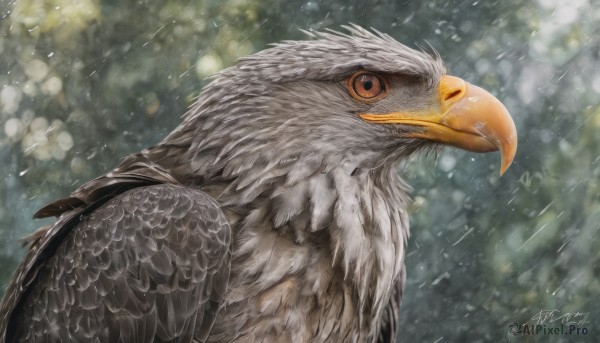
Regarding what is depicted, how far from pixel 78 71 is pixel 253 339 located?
2.26m

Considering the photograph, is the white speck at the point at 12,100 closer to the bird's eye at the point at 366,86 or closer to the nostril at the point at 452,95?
the bird's eye at the point at 366,86

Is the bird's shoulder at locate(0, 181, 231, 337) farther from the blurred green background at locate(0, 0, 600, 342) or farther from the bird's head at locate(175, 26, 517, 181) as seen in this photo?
the blurred green background at locate(0, 0, 600, 342)

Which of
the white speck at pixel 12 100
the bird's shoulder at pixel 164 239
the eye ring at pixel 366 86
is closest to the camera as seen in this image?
the bird's shoulder at pixel 164 239

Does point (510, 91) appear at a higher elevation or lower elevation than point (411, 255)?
higher

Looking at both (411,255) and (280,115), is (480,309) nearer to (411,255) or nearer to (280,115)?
(411,255)

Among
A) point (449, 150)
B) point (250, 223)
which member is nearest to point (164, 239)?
point (250, 223)

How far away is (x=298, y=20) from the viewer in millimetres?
4160

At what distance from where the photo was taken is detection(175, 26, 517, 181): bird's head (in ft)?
7.87

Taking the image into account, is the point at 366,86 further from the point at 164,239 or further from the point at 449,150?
the point at 449,150

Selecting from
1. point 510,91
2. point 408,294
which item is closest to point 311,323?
point 408,294
